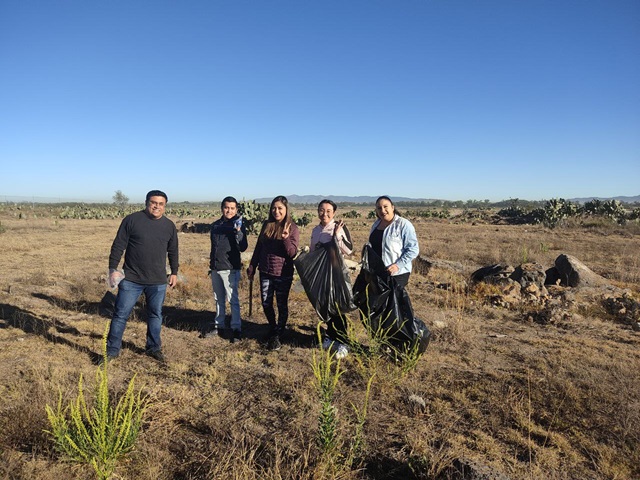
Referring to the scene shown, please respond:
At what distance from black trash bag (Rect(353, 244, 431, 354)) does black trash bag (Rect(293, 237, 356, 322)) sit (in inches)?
9.9

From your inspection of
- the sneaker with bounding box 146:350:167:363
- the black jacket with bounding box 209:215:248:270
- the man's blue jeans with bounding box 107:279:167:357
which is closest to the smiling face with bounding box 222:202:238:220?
the black jacket with bounding box 209:215:248:270

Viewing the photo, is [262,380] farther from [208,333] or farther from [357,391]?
[208,333]

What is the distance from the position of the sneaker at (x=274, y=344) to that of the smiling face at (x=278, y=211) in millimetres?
1476

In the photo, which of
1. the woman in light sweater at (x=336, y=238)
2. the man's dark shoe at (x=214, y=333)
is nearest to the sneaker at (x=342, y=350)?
the woman in light sweater at (x=336, y=238)

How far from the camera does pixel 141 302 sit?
21.7 ft

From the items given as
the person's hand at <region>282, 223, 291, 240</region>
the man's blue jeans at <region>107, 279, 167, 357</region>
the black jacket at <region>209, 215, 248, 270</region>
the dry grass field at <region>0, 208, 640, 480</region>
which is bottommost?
the dry grass field at <region>0, 208, 640, 480</region>

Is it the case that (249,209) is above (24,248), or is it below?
above

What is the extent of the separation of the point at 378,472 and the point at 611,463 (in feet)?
5.13

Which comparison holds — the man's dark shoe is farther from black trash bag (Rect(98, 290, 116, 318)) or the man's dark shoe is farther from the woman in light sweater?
black trash bag (Rect(98, 290, 116, 318))

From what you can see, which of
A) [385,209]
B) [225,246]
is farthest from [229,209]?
[385,209]

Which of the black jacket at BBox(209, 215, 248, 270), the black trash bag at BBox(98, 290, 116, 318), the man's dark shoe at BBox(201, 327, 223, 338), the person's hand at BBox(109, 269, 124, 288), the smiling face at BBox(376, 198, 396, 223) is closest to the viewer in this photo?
the person's hand at BBox(109, 269, 124, 288)

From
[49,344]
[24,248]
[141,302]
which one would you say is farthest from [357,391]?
[24,248]

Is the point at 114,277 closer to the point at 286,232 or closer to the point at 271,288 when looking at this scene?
the point at 271,288

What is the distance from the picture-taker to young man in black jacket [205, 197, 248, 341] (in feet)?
15.1
